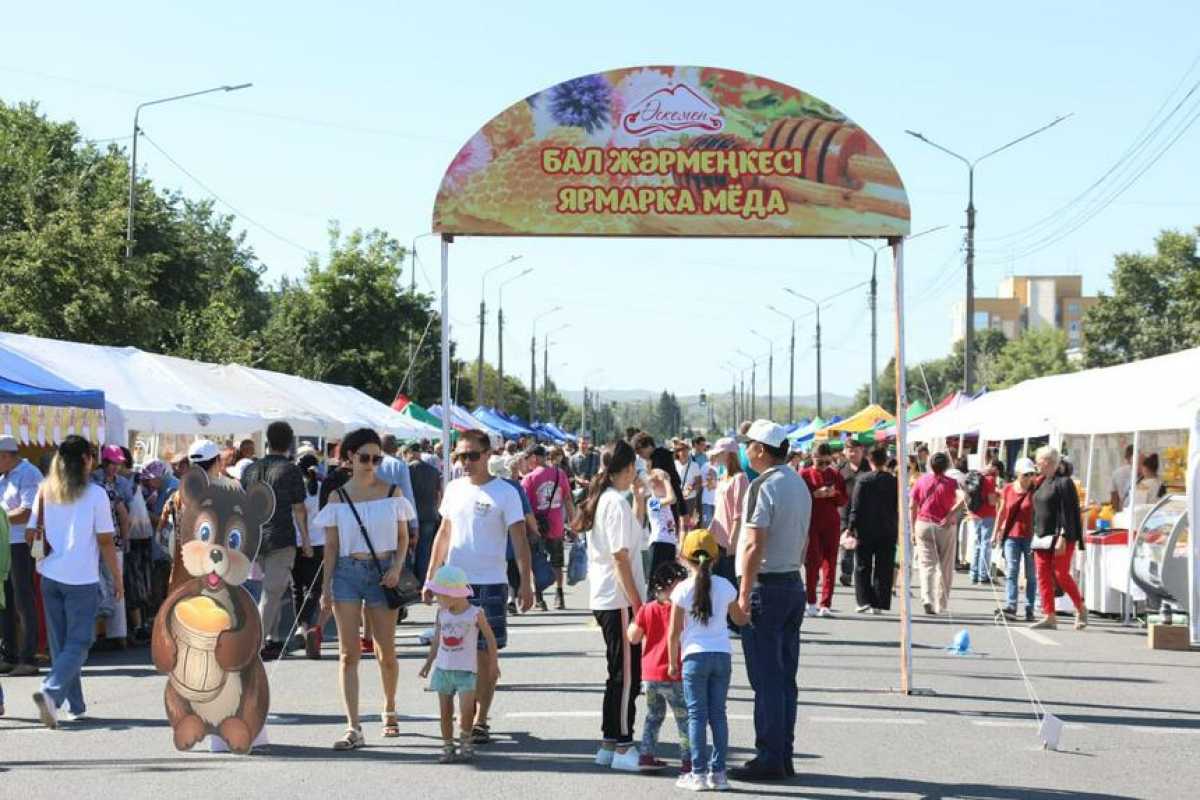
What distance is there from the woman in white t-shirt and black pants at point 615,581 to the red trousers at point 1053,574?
941 cm

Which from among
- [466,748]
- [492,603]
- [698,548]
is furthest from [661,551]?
[698,548]

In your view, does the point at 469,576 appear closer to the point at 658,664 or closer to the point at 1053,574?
the point at 658,664

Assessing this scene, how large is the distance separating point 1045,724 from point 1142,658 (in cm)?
594

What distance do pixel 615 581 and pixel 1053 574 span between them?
9.79m

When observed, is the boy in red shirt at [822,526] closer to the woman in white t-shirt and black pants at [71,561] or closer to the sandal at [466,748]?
the woman in white t-shirt and black pants at [71,561]

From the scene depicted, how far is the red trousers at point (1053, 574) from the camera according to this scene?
18.2 meters

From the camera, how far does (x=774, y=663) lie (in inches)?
364

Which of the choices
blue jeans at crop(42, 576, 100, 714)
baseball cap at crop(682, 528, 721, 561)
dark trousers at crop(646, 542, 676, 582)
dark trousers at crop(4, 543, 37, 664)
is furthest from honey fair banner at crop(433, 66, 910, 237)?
baseball cap at crop(682, 528, 721, 561)

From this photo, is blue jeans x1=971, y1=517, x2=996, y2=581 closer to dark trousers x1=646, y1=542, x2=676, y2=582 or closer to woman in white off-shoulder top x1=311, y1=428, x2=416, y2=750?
dark trousers x1=646, y1=542, x2=676, y2=582

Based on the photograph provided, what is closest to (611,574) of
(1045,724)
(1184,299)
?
(1045,724)

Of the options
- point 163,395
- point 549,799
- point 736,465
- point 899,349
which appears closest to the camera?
point 549,799

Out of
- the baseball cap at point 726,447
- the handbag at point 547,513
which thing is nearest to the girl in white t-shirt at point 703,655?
the baseball cap at point 726,447

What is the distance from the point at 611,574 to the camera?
9.66 meters

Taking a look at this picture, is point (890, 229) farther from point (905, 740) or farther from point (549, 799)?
point (549, 799)
